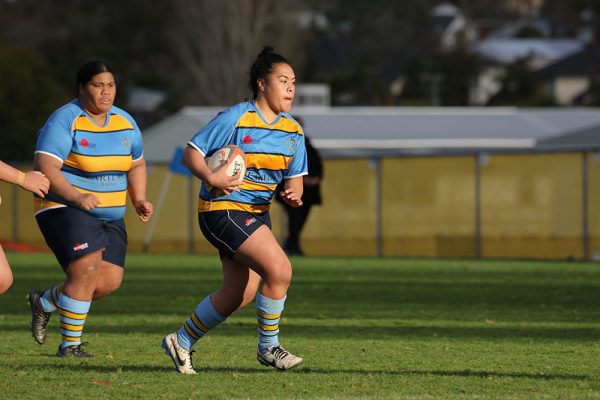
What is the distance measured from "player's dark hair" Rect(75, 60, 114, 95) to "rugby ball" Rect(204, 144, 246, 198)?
147 cm

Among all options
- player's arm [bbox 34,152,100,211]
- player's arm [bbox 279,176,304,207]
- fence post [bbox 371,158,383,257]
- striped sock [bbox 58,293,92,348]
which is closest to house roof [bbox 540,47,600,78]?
fence post [bbox 371,158,383,257]

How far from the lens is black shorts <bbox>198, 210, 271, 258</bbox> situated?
8.95 metres

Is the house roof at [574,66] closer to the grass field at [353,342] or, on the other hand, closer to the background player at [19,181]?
the grass field at [353,342]

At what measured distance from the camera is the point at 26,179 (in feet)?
28.2

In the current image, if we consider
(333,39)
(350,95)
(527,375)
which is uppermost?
(333,39)

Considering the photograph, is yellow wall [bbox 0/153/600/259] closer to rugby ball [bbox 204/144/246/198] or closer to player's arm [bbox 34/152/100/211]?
player's arm [bbox 34/152/100/211]

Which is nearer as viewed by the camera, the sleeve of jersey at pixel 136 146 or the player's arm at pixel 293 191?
the player's arm at pixel 293 191

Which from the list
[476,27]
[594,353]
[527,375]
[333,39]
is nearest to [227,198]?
[527,375]

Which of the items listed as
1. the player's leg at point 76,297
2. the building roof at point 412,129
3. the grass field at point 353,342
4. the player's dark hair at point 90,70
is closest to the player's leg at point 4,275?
the grass field at point 353,342

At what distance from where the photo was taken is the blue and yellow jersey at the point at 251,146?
29.4 ft

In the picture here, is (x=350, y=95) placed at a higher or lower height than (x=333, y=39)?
lower

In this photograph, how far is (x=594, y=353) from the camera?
10266 millimetres

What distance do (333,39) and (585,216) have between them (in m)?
107

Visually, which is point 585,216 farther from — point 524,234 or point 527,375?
point 527,375
